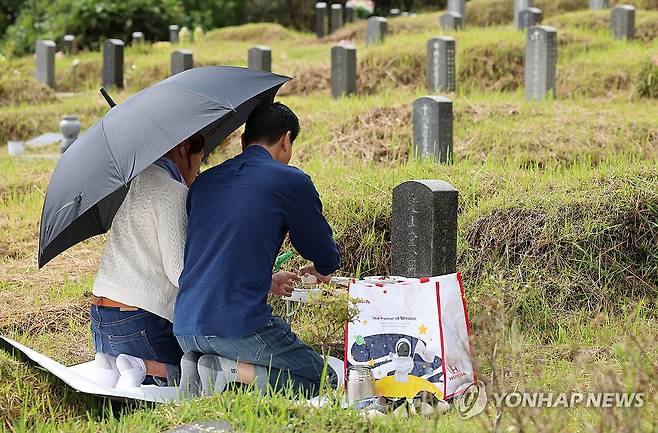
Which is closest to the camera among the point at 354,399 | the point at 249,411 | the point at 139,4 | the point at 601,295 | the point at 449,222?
the point at 249,411

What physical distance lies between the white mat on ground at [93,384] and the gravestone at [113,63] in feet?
35.5

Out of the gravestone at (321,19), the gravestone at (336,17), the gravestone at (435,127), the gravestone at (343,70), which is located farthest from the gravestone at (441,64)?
the gravestone at (336,17)

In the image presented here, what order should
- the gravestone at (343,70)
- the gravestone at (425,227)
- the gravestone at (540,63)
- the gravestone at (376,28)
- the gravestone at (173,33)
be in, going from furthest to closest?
the gravestone at (173,33)
the gravestone at (376,28)
the gravestone at (343,70)
the gravestone at (540,63)
the gravestone at (425,227)

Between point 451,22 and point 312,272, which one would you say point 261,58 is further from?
point 312,272

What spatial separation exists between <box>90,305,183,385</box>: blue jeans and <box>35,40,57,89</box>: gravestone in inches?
473

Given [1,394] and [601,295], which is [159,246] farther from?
Result: [601,295]

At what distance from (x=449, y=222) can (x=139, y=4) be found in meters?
17.0

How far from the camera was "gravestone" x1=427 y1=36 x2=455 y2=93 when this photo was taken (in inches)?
436

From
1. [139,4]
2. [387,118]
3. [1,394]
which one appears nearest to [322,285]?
[1,394]

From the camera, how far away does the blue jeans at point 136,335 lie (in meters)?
4.75

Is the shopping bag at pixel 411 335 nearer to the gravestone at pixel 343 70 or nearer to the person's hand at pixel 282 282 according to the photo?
the person's hand at pixel 282 282

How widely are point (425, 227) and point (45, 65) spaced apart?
12457mm

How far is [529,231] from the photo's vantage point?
6.08m

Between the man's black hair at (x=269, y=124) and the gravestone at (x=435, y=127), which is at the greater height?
the man's black hair at (x=269, y=124)
